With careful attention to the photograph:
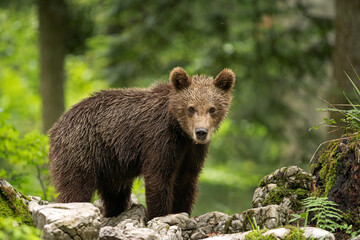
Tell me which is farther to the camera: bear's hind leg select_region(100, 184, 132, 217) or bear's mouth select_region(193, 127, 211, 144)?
bear's hind leg select_region(100, 184, 132, 217)

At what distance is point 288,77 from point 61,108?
6.00m

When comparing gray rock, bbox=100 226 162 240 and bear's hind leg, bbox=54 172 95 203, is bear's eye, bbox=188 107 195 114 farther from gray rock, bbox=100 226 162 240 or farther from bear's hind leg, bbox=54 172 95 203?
gray rock, bbox=100 226 162 240

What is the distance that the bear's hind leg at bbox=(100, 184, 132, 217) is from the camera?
736 cm

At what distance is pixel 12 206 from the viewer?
205 inches

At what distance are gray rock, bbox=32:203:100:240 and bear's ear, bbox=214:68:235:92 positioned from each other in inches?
111

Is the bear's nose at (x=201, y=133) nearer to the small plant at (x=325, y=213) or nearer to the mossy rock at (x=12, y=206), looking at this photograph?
the small plant at (x=325, y=213)

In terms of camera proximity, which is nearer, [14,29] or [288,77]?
[288,77]

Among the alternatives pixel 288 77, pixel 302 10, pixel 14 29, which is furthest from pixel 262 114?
pixel 14 29

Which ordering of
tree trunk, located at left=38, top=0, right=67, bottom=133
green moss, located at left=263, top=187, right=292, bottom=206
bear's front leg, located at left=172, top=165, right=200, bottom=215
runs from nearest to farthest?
green moss, located at left=263, top=187, right=292, bottom=206 < bear's front leg, located at left=172, top=165, right=200, bottom=215 < tree trunk, located at left=38, top=0, right=67, bottom=133

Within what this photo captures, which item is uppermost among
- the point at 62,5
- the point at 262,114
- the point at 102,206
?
the point at 62,5

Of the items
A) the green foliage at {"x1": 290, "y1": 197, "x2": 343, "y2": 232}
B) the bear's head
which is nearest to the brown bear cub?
the bear's head

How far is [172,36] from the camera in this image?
13.6 m

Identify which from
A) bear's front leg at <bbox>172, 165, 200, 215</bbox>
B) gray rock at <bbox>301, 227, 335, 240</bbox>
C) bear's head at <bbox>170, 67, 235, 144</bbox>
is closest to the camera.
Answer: gray rock at <bbox>301, 227, 335, 240</bbox>

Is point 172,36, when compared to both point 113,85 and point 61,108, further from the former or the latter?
point 61,108
